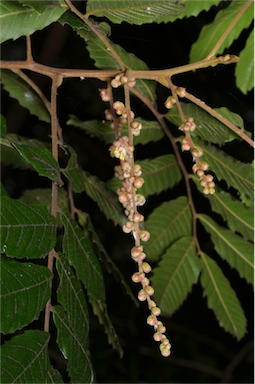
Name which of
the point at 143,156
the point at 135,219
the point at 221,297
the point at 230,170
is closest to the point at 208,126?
the point at 230,170

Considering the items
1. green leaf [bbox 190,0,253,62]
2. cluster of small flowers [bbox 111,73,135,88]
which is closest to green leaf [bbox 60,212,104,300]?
cluster of small flowers [bbox 111,73,135,88]

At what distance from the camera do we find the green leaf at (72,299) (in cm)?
96

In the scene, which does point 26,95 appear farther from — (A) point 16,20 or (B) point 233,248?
(B) point 233,248

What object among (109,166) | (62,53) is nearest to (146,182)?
(109,166)

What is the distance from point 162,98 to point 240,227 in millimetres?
408

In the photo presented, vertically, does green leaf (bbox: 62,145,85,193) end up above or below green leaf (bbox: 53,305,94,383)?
above

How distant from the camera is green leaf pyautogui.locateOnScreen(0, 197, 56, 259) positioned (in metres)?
0.85

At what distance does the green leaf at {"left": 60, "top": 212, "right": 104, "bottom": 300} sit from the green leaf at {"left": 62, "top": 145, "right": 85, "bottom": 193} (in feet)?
0.21

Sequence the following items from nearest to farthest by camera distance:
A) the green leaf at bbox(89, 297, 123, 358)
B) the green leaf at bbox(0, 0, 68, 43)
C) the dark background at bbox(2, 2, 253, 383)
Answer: the green leaf at bbox(0, 0, 68, 43)
the green leaf at bbox(89, 297, 123, 358)
the dark background at bbox(2, 2, 253, 383)

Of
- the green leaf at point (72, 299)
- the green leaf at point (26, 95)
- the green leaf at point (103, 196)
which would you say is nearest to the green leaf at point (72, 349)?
the green leaf at point (72, 299)

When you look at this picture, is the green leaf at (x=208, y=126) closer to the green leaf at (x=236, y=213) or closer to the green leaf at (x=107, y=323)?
the green leaf at (x=236, y=213)

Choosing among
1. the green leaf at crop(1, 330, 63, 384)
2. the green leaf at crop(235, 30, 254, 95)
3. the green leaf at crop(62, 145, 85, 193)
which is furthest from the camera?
the green leaf at crop(235, 30, 254, 95)

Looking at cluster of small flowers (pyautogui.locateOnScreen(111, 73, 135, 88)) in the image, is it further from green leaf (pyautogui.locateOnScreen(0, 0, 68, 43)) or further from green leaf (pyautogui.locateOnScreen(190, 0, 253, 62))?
green leaf (pyautogui.locateOnScreen(190, 0, 253, 62))

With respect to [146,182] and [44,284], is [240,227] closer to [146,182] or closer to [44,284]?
[146,182]
